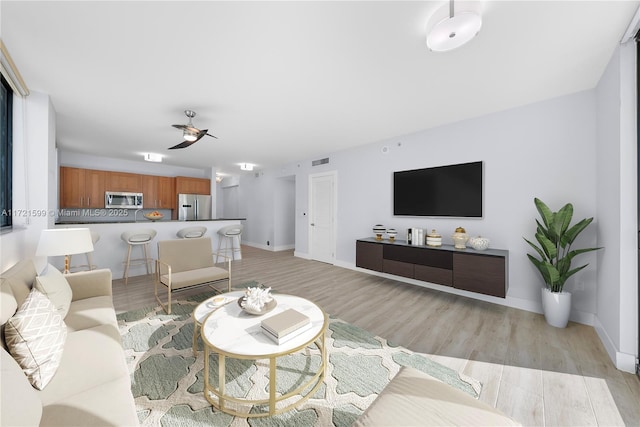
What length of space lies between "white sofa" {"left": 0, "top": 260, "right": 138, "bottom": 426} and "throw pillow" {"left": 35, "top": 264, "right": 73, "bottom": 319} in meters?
0.07

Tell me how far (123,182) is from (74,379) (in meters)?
6.36

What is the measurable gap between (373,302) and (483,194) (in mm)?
2152

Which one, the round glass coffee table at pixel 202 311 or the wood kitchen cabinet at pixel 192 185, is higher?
the wood kitchen cabinet at pixel 192 185

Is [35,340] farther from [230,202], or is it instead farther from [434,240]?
[230,202]

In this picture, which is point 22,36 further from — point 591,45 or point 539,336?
point 539,336

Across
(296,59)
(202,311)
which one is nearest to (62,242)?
(202,311)

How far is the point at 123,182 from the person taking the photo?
610cm

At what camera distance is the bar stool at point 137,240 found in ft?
13.7

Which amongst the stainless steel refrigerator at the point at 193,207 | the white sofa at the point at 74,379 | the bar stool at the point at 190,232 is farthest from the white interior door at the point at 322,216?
the white sofa at the point at 74,379

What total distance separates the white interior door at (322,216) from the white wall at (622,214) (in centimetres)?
398

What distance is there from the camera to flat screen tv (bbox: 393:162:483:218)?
11.3ft

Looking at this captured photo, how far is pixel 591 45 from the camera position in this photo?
1.97m

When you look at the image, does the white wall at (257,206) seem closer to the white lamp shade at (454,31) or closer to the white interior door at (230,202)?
the white interior door at (230,202)

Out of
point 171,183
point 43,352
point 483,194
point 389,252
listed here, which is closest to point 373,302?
point 389,252
